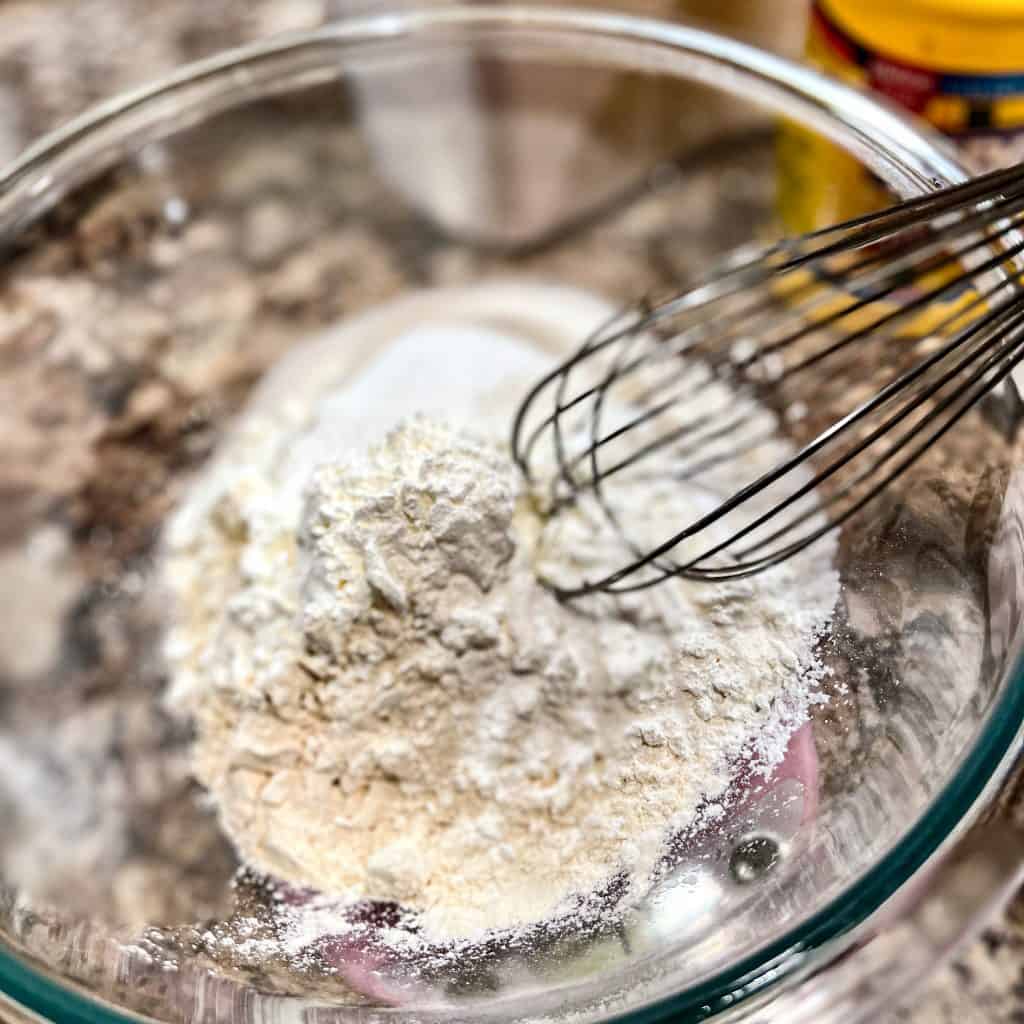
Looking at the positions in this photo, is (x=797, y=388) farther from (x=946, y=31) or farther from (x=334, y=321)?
(x=334, y=321)

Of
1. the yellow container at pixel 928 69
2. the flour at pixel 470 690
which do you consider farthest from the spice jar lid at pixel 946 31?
the flour at pixel 470 690

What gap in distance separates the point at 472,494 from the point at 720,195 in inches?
18.6

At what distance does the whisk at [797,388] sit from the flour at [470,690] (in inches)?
0.9

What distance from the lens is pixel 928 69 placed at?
546 mm

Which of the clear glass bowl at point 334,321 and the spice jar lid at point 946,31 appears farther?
the spice jar lid at point 946,31

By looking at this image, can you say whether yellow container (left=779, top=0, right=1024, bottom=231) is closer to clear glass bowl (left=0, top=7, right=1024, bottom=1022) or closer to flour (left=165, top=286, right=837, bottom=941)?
clear glass bowl (left=0, top=7, right=1024, bottom=1022)

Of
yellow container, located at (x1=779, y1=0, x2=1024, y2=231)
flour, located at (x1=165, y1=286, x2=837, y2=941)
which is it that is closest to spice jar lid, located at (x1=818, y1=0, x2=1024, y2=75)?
yellow container, located at (x1=779, y1=0, x2=1024, y2=231)

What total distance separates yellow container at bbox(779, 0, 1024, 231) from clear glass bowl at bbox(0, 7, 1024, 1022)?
0.03 metres

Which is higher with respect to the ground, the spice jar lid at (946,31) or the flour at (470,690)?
the spice jar lid at (946,31)

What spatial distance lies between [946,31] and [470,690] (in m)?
0.42

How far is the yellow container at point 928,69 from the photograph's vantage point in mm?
520

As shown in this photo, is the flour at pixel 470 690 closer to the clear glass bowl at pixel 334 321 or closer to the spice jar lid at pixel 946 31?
the clear glass bowl at pixel 334 321

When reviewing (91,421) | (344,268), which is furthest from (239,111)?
(91,421)

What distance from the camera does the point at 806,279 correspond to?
68cm
